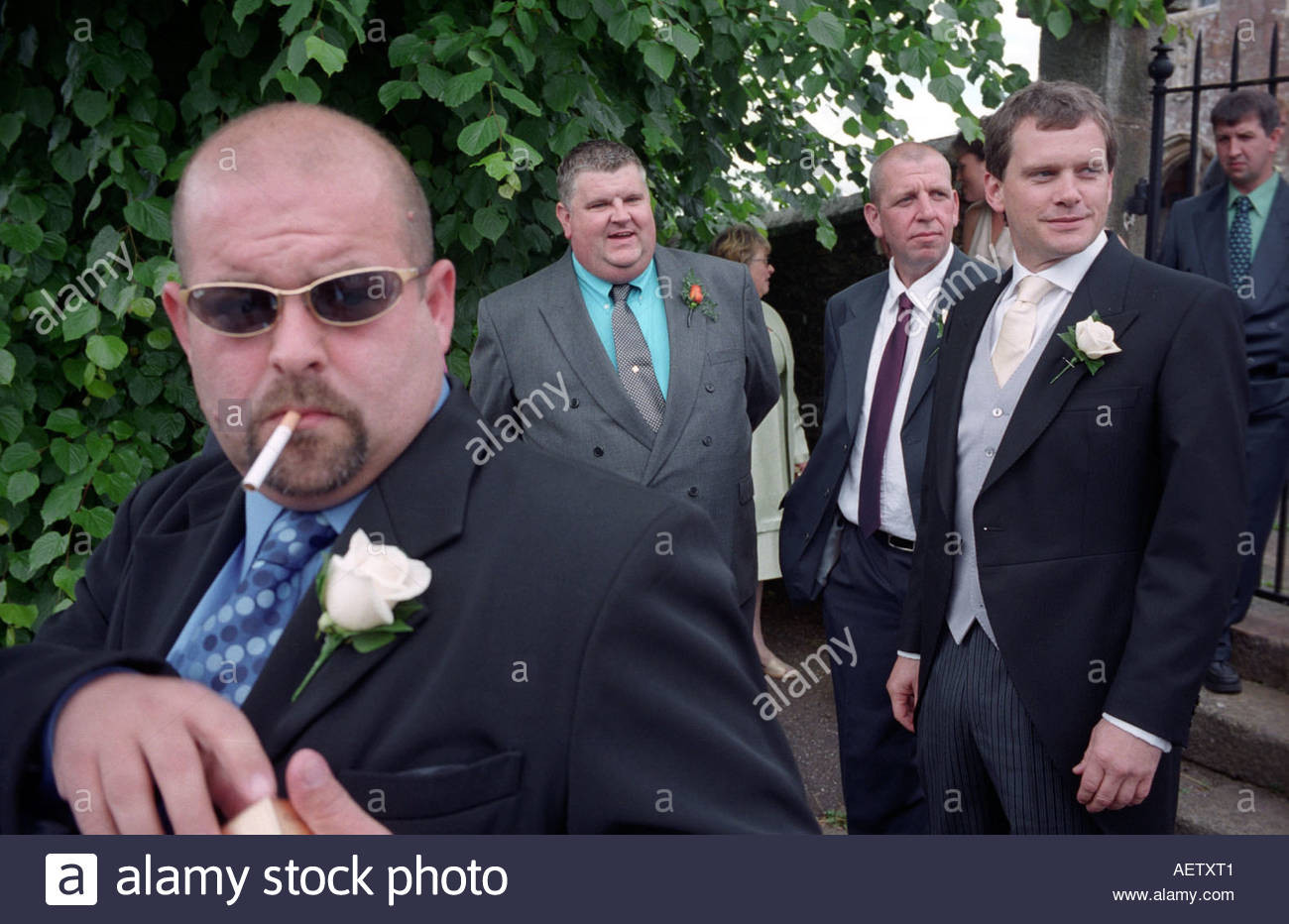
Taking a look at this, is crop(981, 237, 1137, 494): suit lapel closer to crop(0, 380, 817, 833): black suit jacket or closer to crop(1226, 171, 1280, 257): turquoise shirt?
crop(0, 380, 817, 833): black suit jacket

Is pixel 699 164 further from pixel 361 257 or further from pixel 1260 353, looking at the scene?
pixel 361 257

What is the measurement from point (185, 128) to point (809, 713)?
354 cm

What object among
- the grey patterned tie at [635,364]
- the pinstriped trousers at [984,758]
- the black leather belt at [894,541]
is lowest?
the pinstriped trousers at [984,758]

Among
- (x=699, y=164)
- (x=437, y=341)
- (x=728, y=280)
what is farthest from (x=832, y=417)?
(x=437, y=341)

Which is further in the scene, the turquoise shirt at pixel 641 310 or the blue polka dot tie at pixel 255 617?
the turquoise shirt at pixel 641 310

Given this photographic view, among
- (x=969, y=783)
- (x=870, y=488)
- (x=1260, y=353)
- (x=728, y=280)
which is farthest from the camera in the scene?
(x=1260, y=353)

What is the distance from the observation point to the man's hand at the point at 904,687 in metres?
2.94

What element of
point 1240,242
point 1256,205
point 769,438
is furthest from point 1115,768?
point 769,438

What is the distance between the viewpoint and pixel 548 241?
13.8ft

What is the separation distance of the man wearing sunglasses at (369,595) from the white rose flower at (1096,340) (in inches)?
50.2

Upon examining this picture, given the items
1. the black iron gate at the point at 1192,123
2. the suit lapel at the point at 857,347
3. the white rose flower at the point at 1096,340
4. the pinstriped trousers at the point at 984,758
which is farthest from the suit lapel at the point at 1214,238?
the pinstriped trousers at the point at 984,758

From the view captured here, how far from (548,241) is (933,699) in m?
2.25

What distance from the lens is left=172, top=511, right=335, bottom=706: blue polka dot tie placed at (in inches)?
53.2

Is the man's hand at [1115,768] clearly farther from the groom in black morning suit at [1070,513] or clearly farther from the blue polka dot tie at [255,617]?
the blue polka dot tie at [255,617]
